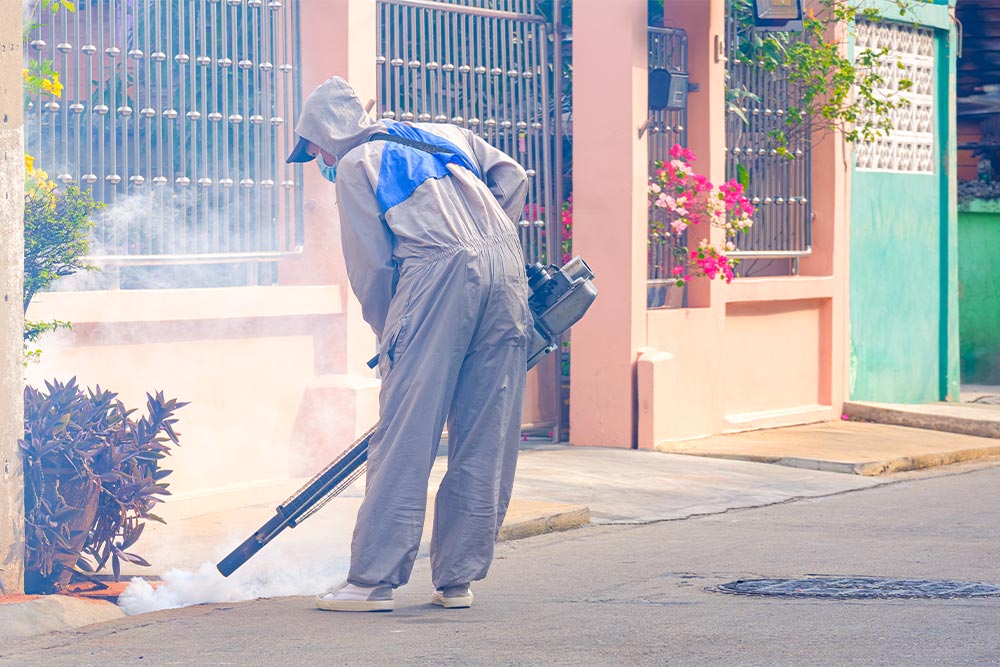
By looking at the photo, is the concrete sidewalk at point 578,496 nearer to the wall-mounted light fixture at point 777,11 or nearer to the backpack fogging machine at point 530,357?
the backpack fogging machine at point 530,357

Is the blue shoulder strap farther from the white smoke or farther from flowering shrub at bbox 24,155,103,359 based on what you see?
flowering shrub at bbox 24,155,103,359

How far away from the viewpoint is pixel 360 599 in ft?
18.0

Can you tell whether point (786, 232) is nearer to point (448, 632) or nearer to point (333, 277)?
point (333, 277)

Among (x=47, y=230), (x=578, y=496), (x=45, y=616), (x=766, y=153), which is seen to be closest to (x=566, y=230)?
(x=766, y=153)

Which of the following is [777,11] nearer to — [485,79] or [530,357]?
[485,79]

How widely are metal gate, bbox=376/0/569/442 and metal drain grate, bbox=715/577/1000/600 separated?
442cm

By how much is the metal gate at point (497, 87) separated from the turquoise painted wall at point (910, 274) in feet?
9.10

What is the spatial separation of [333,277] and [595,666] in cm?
465

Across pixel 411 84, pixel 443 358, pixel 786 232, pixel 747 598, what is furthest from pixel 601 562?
pixel 786 232

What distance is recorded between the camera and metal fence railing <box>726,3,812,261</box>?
11672 mm

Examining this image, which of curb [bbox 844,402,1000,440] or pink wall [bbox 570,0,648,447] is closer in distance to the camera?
pink wall [bbox 570,0,648,447]

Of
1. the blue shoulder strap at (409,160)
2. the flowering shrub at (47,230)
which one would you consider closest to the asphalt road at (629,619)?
the blue shoulder strap at (409,160)

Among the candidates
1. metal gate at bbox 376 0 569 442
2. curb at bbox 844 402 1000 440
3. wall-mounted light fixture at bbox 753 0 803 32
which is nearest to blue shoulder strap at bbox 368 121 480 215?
metal gate at bbox 376 0 569 442

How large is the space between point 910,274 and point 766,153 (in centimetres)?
200
